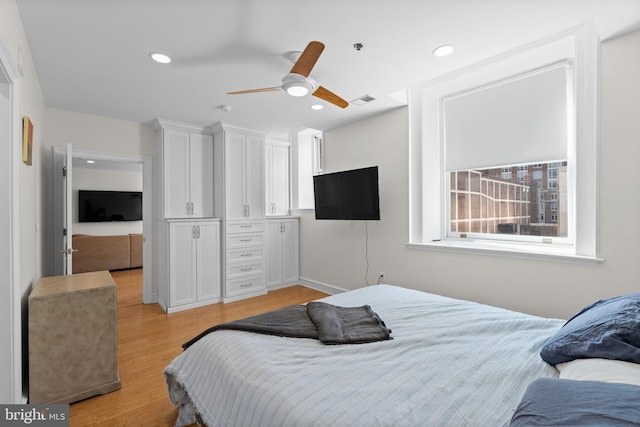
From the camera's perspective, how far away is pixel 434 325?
1.71 metres

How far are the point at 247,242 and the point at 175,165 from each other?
1443 mm

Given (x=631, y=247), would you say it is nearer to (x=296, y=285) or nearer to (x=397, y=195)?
(x=397, y=195)

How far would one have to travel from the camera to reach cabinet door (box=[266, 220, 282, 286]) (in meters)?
4.75

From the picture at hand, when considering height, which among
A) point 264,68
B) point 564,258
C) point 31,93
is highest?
point 264,68

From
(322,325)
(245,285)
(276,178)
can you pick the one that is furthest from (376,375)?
(276,178)

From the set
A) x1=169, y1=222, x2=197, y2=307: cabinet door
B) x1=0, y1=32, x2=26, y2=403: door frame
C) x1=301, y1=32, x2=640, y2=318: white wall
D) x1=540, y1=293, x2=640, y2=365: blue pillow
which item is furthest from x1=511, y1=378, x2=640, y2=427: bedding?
x1=169, y1=222, x2=197, y2=307: cabinet door

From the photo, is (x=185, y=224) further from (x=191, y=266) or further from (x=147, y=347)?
(x=147, y=347)

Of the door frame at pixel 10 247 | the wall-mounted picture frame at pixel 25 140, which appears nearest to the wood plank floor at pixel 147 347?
the door frame at pixel 10 247

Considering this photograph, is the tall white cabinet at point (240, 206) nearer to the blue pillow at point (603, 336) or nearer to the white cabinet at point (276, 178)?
the white cabinet at point (276, 178)

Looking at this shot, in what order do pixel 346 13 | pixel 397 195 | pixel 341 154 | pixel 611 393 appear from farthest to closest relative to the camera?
pixel 341 154 < pixel 397 195 < pixel 346 13 < pixel 611 393

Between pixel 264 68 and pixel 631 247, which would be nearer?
pixel 631 247

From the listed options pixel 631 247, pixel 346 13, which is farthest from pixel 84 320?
pixel 631 247

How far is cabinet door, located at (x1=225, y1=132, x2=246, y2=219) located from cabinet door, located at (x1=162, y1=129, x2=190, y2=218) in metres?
0.55

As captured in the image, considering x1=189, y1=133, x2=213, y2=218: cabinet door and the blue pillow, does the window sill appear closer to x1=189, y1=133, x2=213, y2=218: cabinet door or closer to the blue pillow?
the blue pillow
